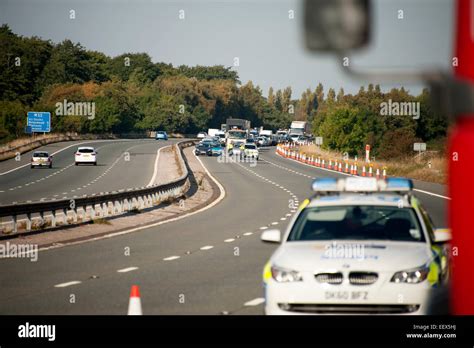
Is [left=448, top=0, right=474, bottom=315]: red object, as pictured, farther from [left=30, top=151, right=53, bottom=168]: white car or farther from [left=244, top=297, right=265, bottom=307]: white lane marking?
[left=30, top=151, right=53, bottom=168]: white car

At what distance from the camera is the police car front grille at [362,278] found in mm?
9109

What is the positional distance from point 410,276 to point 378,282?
34 cm

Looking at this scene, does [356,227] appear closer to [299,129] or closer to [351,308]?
[351,308]

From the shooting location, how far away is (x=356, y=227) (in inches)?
408

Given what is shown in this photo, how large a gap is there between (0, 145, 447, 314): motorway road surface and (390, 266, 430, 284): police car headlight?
112 inches

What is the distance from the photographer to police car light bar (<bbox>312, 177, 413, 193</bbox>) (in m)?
10.6

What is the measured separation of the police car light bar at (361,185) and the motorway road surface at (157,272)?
6.46ft

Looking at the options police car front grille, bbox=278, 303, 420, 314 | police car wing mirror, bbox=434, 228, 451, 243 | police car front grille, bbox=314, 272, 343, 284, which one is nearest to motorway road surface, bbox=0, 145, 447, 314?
police car front grille, bbox=278, 303, 420, 314

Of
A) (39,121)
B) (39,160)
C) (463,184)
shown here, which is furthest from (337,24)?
(39,121)

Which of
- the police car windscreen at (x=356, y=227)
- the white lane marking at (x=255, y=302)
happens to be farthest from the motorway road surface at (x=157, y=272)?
the police car windscreen at (x=356, y=227)

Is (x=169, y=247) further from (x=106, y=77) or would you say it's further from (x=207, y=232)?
(x=106, y=77)

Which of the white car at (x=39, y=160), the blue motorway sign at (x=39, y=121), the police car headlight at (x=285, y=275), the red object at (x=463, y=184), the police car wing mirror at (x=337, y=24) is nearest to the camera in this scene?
the police car wing mirror at (x=337, y=24)

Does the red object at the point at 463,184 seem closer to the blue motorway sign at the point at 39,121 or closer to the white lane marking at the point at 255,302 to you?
the white lane marking at the point at 255,302
